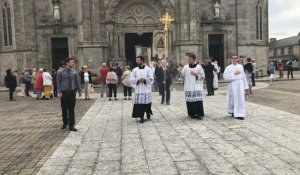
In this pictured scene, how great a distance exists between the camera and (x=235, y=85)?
11.5 metres

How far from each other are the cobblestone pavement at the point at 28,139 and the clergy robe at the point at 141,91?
2.17 metres

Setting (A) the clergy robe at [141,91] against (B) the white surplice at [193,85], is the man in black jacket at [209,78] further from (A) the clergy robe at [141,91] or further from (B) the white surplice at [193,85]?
(A) the clergy robe at [141,91]

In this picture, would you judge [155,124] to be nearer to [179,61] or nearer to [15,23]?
[179,61]

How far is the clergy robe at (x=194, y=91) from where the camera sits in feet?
37.4

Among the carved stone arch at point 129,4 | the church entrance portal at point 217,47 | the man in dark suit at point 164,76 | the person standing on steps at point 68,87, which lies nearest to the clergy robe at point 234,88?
the person standing on steps at point 68,87

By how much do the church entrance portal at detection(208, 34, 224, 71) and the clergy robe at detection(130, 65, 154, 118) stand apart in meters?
23.8

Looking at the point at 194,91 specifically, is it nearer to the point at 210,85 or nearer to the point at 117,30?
the point at 210,85

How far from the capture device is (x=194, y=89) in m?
11.5

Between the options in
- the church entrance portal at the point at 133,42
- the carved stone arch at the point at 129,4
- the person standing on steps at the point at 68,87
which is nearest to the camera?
the person standing on steps at the point at 68,87

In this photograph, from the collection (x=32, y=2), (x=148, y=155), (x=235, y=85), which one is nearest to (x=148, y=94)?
(x=235, y=85)

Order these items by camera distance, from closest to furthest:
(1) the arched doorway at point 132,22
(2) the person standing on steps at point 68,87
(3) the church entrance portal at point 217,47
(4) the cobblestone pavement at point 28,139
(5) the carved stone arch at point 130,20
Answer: (4) the cobblestone pavement at point 28,139, (2) the person standing on steps at point 68,87, (1) the arched doorway at point 132,22, (5) the carved stone arch at point 130,20, (3) the church entrance portal at point 217,47

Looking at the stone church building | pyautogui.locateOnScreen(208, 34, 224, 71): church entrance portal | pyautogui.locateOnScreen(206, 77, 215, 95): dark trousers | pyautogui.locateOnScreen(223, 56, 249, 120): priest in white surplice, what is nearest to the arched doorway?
the stone church building

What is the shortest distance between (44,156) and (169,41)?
25.6 metres

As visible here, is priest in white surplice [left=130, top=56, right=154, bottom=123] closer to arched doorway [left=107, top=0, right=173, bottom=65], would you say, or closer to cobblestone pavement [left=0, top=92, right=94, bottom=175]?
cobblestone pavement [left=0, top=92, right=94, bottom=175]
